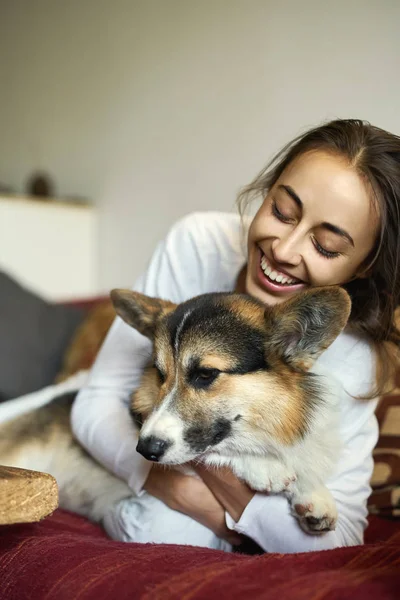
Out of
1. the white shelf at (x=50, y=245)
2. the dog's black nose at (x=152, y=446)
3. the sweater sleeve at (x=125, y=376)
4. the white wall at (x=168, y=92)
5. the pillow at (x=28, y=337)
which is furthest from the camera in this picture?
the white shelf at (x=50, y=245)

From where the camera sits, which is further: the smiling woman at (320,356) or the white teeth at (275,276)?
the white teeth at (275,276)

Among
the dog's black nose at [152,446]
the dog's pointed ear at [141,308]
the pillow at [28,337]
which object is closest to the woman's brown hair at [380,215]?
the dog's pointed ear at [141,308]

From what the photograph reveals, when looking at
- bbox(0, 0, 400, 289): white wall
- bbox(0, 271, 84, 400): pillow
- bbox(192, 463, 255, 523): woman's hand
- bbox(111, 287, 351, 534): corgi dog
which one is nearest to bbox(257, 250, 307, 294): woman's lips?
bbox(111, 287, 351, 534): corgi dog

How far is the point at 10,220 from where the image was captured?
3.67 meters

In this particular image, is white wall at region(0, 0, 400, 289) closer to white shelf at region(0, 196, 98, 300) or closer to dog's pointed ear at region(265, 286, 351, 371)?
white shelf at region(0, 196, 98, 300)

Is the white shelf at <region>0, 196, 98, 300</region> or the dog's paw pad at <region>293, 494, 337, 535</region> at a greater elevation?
the dog's paw pad at <region>293, 494, 337, 535</region>

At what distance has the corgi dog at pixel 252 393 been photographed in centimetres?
119

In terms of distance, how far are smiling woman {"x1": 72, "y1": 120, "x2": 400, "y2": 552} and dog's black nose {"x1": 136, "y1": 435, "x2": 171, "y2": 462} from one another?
0.55 feet

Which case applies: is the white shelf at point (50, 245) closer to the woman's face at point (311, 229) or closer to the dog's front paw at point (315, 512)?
the woman's face at point (311, 229)

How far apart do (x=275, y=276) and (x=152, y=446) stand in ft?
1.82

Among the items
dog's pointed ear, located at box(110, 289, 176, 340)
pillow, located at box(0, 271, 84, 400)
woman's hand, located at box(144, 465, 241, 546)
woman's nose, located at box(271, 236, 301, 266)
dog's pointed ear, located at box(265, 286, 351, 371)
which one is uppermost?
woman's nose, located at box(271, 236, 301, 266)

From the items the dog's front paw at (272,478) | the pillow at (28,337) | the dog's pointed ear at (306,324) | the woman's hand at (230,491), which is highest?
the dog's pointed ear at (306,324)

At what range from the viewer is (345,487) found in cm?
141

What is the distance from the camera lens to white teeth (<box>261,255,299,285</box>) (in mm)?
1427
